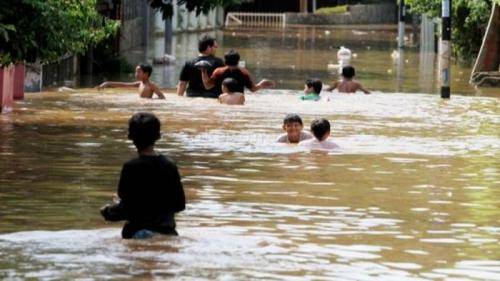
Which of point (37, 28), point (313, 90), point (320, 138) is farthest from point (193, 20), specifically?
point (320, 138)

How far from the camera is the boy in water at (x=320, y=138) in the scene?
1988cm

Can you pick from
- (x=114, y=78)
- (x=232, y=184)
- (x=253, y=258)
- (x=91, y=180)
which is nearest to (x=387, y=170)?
(x=232, y=184)

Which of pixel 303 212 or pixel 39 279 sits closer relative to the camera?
pixel 39 279

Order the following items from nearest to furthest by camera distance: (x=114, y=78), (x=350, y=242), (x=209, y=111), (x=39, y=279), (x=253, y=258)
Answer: (x=39, y=279) → (x=253, y=258) → (x=350, y=242) → (x=209, y=111) → (x=114, y=78)

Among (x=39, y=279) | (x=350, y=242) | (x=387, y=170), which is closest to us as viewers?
(x=39, y=279)

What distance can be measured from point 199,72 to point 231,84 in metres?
1.04

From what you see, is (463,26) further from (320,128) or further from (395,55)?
(320,128)

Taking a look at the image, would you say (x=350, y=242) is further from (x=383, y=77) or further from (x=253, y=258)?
(x=383, y=77)

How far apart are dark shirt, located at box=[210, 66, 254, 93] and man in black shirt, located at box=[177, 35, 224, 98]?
0.17m

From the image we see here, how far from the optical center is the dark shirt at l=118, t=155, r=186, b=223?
38.5 ft

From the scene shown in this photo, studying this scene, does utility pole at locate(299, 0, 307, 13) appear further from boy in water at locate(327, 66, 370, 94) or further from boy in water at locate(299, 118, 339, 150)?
boy in water at locate(299, 118, 339, 150)

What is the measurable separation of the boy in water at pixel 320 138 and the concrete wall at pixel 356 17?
7260 centimetres

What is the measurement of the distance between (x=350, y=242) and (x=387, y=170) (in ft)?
17.6

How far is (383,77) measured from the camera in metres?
39.9
